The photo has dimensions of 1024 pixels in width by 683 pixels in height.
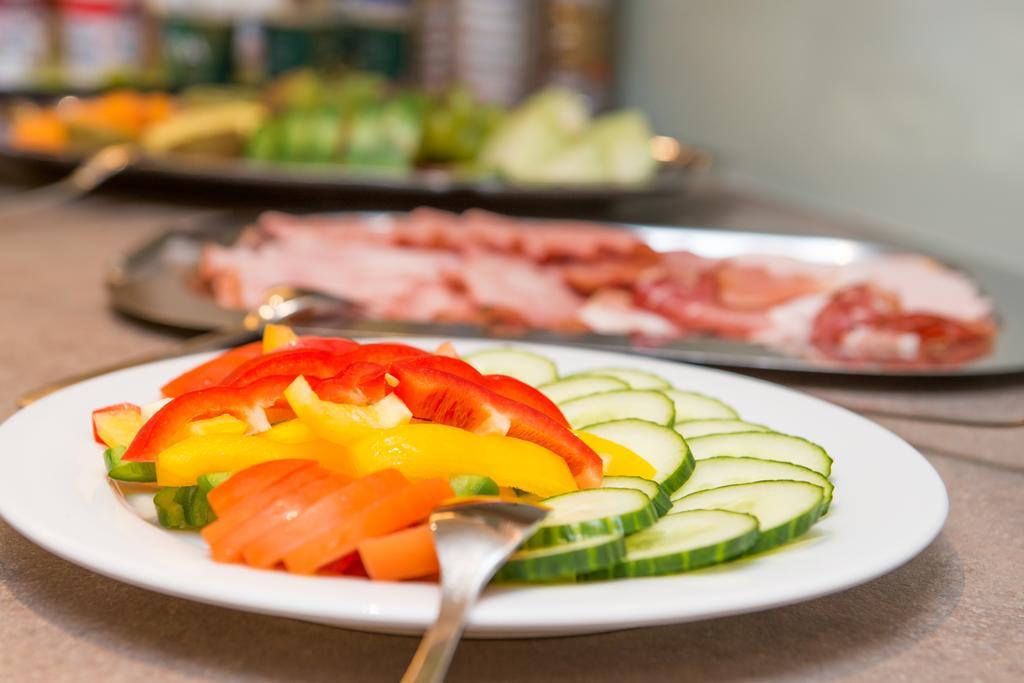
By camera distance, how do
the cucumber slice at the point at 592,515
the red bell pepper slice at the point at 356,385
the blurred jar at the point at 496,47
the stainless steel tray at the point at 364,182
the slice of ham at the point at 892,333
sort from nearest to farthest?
the cucumber slice at the point at 592,515, the red bell pepper slice at the point at 356,385, the slice of ham at the point at 892,333, the stainless steel tray at the point at 364,182, the blurred jar at the point at 496,47

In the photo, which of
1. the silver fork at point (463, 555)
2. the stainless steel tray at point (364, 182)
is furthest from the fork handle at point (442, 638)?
the stainless steel tray at point (364, 182)

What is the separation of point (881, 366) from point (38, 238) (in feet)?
4.79

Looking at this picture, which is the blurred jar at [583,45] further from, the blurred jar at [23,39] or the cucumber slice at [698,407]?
the cucumber slice at [698,407]

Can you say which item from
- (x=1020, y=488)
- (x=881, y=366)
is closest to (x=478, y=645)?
(x=1020, y=488)

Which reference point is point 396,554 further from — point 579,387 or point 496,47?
point 496,47

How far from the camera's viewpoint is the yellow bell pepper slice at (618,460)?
2.12ft

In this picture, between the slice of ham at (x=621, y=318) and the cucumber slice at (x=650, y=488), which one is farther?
the slice of ham at (x=621, y=318)

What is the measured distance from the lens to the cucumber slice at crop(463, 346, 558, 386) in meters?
0.86

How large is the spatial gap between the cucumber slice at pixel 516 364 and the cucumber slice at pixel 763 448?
0.16 m

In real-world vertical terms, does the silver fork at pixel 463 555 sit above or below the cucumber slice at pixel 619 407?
above

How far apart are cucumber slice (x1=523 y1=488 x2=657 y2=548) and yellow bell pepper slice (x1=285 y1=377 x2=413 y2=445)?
0.37 ft

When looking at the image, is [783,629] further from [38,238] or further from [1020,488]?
[38,238]

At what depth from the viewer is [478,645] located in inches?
23.0

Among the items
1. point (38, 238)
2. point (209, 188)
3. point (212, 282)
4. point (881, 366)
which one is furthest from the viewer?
point (209, 188)
